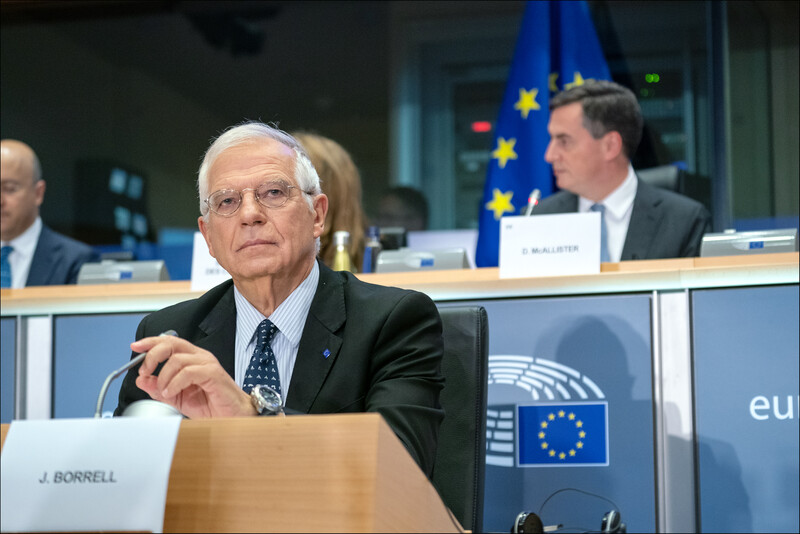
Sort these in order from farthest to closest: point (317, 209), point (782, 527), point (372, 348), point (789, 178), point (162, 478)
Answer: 1. point (789, 178)
2. point (782, 527)
3. point (317, 209)
4. point (372, 348)
5. point (162, 478)

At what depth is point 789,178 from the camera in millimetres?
5441

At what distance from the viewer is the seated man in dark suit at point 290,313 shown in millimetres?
1797

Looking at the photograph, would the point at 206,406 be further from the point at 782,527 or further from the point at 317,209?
the point at 782,527

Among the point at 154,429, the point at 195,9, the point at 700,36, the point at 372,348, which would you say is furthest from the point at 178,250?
the point at 154,429

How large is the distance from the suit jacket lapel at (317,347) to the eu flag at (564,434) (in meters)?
0.87

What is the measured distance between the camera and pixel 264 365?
1.89 m

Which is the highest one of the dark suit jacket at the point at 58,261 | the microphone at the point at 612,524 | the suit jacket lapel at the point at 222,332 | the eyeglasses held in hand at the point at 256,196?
the dark suit jacket at the point at 58,261

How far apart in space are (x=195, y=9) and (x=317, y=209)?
475 centimetres

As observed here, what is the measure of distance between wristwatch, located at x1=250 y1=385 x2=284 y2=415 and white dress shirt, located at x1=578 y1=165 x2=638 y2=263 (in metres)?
2.24

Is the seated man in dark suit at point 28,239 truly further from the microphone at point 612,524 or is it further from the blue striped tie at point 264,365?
the microphone at point 612,524

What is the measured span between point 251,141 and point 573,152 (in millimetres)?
2382

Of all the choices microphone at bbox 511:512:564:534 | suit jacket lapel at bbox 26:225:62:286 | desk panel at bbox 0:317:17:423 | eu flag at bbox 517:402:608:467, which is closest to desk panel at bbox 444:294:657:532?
eu flag at bbox 517:402:608:467

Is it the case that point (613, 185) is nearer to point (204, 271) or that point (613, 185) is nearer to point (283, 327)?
point (204, 271)

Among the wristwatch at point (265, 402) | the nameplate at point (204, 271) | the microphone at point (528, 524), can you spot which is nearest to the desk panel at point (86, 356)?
the nameplate at point (204, 271)
